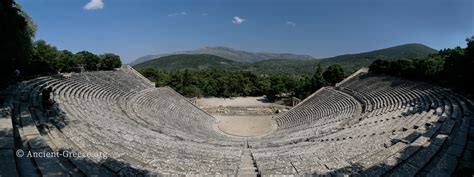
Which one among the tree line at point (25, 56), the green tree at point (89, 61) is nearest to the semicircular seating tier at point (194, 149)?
the tree line at point (25, 56)

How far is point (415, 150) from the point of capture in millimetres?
9195

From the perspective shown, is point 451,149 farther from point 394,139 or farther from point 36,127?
point 36,127

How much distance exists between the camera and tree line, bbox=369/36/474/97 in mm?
18469

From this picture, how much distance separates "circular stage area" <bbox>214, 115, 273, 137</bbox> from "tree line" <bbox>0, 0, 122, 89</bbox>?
17.4 metres

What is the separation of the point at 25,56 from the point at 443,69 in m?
31.9

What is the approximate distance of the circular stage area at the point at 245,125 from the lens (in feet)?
91.7

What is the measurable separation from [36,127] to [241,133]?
1989cm

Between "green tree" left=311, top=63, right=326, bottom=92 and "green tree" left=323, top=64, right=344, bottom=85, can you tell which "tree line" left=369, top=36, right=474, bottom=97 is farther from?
"green tree" left=311, top=63, right=326, bottom=92

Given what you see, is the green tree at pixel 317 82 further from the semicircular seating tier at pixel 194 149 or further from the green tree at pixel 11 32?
the green tree at pixel 11 32

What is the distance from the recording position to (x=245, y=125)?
30719 millimetres

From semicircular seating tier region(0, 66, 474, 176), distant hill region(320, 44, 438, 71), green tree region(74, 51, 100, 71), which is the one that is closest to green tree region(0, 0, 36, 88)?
semicircular seating tier region(0, 66, 474, 176)

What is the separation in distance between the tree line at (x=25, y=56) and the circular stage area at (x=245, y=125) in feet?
57.0

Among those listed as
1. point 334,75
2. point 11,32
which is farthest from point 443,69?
point 11,32

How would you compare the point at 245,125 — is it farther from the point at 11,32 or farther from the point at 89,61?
the point at 11,32
